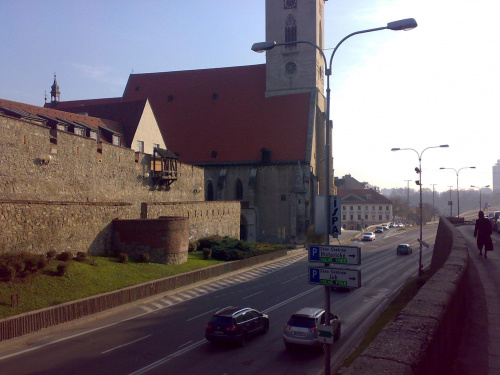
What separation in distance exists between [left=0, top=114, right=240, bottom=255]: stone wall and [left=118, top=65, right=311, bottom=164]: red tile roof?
21705 mm

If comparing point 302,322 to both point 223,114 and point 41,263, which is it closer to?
point 41,263

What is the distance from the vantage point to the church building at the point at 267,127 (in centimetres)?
5766

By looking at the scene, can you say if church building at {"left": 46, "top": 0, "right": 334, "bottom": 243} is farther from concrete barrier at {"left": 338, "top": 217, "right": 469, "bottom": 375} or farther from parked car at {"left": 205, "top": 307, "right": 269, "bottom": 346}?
concrete barrier at {"left": 338, "top": 217, "right": 469, "bottom": 375}

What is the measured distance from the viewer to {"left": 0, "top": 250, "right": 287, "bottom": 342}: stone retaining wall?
59.2ft

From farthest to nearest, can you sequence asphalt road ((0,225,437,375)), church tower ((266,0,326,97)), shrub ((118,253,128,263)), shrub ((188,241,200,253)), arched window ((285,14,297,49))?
arched window ((285,14,297,49)) → church tower ((266,0,326,97)) → shrub ((188,241,200,253)) → shrub ((118,253,128,263)) → asphalt road ((0,225,437,375))

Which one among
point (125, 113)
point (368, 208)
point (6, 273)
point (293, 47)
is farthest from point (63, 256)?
point (368, 208)

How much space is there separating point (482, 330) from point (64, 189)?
26.1 meters

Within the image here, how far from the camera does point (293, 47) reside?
5997cm

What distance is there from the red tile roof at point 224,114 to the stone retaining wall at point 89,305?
27.6m

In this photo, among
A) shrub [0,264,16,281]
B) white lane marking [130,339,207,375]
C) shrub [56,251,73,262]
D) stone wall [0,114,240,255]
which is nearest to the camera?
white lane marking [130,339,207,375]

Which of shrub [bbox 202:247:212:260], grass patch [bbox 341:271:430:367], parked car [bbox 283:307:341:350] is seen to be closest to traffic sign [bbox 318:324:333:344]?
grass patch [bbox 341:271:430:367]

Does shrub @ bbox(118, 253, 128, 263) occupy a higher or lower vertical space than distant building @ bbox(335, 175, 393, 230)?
lower

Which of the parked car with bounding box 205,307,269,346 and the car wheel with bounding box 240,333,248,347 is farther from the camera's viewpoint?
the car wheel with bounding box 240,333,248,347

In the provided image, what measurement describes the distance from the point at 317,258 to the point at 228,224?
134 feet
